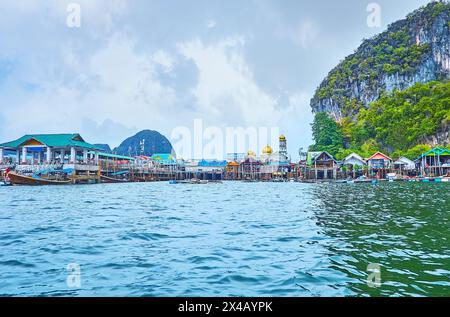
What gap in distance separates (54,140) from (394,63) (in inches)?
3296

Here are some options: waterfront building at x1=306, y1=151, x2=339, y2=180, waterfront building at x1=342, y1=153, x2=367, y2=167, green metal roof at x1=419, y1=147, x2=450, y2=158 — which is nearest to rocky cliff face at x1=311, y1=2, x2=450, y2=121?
waterfront building at x1=342, y1=153, x2=367, y2=167

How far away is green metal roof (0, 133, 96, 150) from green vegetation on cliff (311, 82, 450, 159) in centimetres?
5095

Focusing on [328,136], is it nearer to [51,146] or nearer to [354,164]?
[354,164]

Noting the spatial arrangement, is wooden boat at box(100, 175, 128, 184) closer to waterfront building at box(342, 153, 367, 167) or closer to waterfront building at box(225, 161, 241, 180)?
waterfront building at box(225, 161, 241, 180)

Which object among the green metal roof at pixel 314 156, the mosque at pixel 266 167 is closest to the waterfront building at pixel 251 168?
the mosque at pixel 266 167

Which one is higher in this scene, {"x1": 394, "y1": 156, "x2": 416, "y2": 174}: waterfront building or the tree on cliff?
the tree on cliff

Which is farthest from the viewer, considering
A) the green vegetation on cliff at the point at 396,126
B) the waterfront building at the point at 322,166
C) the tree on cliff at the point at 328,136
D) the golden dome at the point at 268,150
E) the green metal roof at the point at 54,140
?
the golden dome at the point at 268,150

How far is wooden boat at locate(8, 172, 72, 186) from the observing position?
4540 cm

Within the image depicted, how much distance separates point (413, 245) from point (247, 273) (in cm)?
486

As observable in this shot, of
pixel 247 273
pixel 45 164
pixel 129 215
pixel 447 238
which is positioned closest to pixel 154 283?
pixel 247 273

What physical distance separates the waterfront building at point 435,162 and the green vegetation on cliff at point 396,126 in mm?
2074

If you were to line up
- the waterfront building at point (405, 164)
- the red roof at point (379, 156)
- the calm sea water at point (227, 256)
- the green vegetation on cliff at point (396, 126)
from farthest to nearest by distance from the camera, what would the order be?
the green vegetation on cliff at point (396, 126), the red roof at point (379, 156), the waterfront building at point (405, 164), the calm sea water at point (227, 256)

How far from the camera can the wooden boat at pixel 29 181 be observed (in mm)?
45397

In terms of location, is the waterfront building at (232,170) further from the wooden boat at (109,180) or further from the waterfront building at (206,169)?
the wooden boat at (109,180)
